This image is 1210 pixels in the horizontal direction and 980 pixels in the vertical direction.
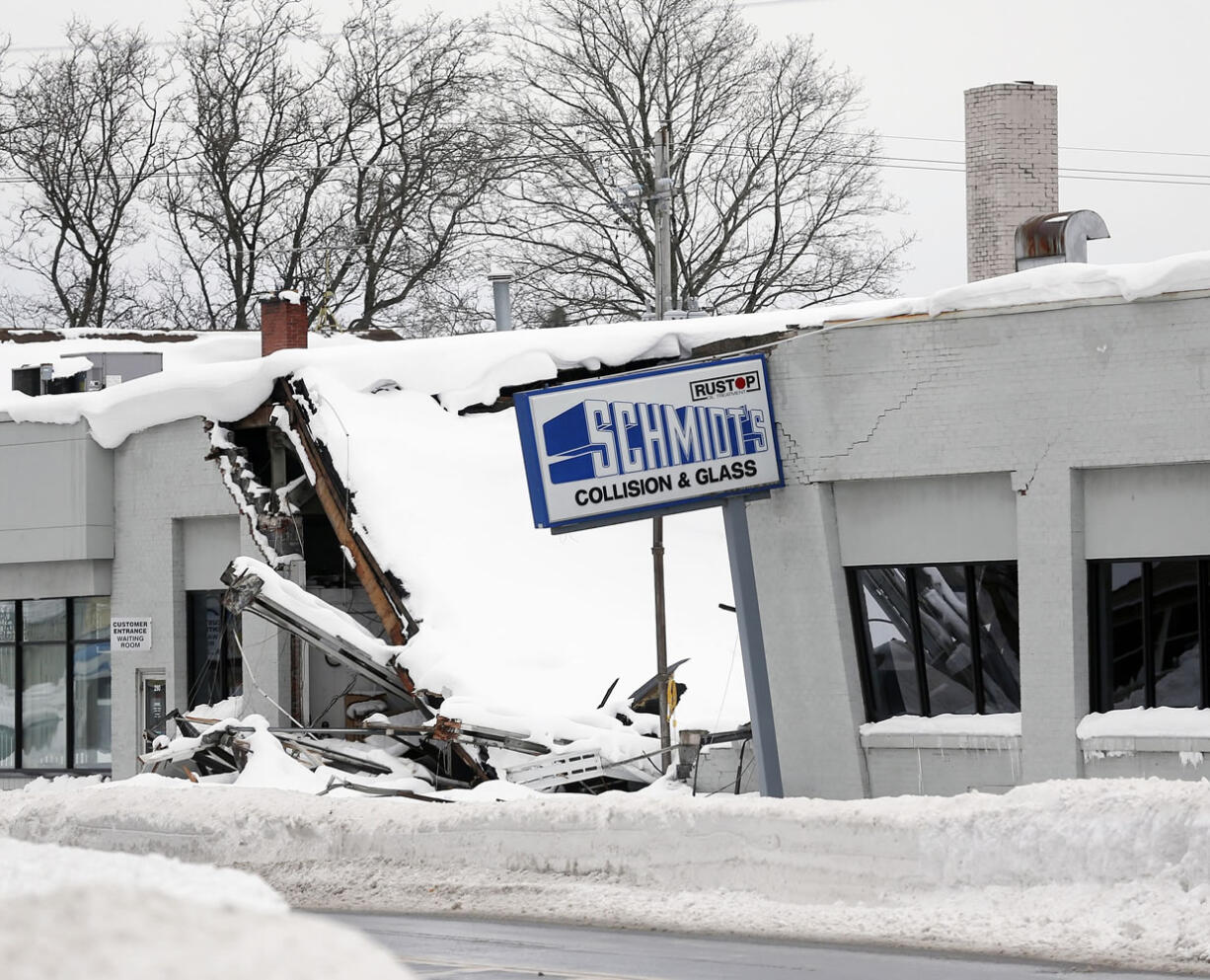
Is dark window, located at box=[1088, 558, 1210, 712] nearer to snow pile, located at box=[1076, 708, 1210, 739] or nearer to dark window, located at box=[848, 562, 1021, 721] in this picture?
snow pile, located at box=[1076, 708, 1210, 739]

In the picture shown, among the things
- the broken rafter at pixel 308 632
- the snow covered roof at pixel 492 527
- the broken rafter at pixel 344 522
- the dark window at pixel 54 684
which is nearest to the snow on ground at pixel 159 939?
the snow covered roof at pixel 492 527

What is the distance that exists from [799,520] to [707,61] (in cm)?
3071

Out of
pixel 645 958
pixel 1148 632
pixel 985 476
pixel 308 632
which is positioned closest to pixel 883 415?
pixel 985 476

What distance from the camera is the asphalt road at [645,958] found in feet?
33.3

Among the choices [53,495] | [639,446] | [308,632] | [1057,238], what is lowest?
[308,632]

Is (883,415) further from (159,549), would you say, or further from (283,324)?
(283,324)

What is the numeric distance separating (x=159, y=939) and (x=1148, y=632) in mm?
14115

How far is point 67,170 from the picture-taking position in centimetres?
4994

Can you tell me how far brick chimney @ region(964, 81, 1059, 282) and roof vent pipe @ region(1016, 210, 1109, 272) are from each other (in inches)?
172

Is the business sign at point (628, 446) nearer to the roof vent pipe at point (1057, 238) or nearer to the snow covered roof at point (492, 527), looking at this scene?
the snow covered roof at point (492, 527)

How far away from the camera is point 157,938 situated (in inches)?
121

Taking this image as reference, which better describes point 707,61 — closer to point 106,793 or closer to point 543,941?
point 106,793

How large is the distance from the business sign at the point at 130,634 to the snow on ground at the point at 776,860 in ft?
31.8

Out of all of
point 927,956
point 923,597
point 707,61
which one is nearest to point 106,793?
point 923,597
